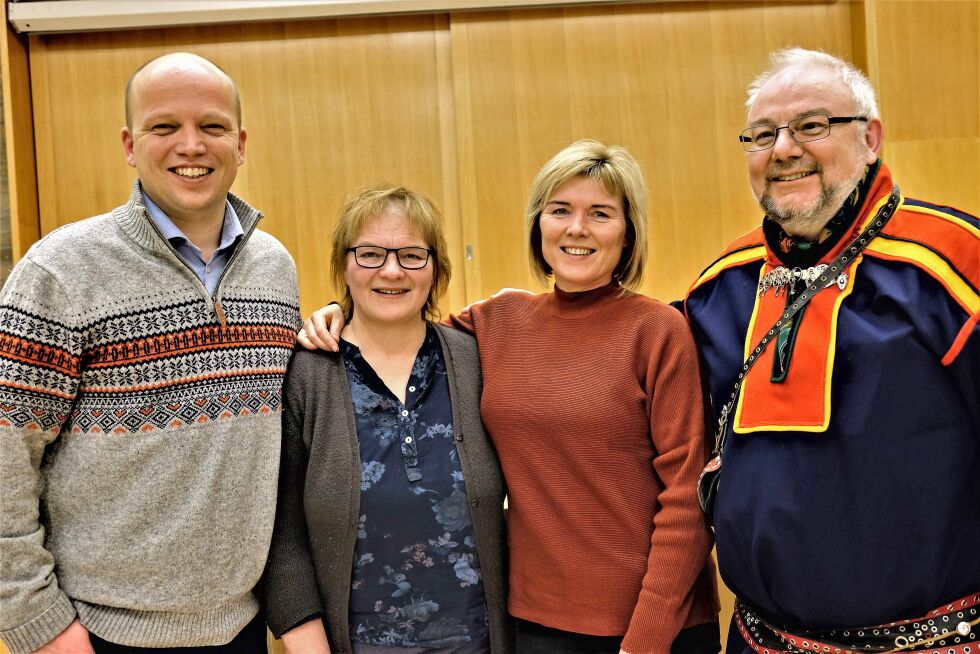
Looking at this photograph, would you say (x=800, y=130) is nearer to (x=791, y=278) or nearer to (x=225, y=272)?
(x=791, y=278)

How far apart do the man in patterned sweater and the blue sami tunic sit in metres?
0.91

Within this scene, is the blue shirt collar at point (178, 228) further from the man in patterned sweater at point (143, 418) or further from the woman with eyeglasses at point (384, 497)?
the woman with eyeglasses at point (384, 497)

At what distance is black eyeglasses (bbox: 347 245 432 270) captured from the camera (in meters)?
1.61

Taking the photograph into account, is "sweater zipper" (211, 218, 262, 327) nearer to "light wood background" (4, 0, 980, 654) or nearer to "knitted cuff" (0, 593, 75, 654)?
"knitted cuff" (0, 593, 75, 654)

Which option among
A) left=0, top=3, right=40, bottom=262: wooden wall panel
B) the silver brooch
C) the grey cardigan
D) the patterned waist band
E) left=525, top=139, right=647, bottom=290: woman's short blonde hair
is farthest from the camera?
left=0, top=3, right=40, bottom=262: wooden wall panel

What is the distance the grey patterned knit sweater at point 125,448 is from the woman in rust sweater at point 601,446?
30 cm

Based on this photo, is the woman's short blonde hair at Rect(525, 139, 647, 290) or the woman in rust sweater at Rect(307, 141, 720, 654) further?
the woman's short blonde hair at Rect(525, 139, 647, 290)

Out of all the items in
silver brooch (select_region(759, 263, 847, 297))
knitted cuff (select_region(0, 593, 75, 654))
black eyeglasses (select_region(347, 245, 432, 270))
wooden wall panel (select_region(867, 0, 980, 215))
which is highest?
wooden wall panel (select_region(867, 0, 980, 215))

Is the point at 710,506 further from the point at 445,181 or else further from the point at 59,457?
the point at 445,181

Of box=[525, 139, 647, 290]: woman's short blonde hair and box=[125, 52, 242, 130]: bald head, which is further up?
box=[125, 52, 242, 130]: bald head

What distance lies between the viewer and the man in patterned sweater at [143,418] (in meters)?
1.29

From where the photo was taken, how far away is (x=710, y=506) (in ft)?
4.71

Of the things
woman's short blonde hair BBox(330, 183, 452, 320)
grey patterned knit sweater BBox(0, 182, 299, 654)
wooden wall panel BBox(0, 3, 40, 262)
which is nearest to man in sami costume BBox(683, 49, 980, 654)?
woman's short blonde hair BBox(330, 183, 452, 320)

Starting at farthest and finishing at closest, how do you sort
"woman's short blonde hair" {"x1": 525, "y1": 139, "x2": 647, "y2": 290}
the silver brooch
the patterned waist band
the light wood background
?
1. the light wood background
2. "woman's short blonde hair" {"x1": 525, "y1": 139, "x2": 647, "y2": 290}
3. the silver brooch
4. the patterned waist band
